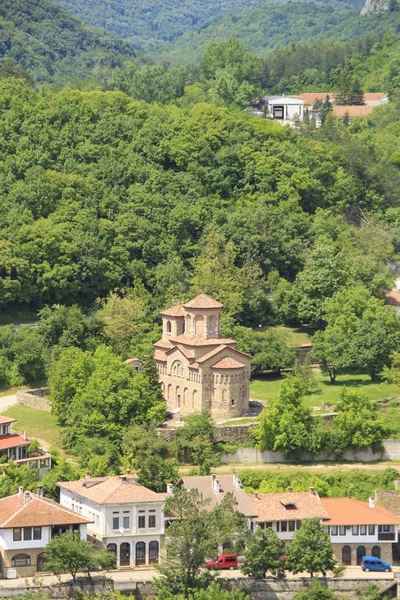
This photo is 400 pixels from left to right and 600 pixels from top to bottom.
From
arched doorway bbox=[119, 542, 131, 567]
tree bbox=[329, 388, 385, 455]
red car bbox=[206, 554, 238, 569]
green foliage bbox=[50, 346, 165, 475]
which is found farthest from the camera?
tree bbox=[329, 388, 385, 455]

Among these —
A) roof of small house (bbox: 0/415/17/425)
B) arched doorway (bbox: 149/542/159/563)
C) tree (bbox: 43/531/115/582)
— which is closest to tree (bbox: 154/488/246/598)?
arched doorway (bbox: 149/542/159/563)

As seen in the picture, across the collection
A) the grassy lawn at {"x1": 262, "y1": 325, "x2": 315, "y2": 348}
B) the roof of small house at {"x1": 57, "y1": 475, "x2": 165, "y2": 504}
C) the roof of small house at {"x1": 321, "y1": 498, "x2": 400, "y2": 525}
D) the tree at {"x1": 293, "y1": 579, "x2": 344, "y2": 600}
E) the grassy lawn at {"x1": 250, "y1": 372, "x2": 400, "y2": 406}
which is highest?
the grassy lawn at {"x1": 262, "y1": 325, "x2": 315, "y2": 348}

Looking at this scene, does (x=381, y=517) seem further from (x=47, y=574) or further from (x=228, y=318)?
(x=228, y=318)

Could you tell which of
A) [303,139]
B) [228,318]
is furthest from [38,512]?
[303,139]

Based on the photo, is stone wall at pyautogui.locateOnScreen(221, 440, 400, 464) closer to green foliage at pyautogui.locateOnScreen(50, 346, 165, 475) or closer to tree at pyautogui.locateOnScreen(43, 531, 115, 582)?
green foliage at pyautogui.locateOnScreen(50, 346, 165, 475)

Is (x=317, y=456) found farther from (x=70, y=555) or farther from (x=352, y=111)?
(x=352, y=111)

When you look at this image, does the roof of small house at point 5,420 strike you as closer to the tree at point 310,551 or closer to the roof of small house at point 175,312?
the roof of small house at point 175,312

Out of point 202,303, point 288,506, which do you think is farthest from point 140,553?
point 202,303
